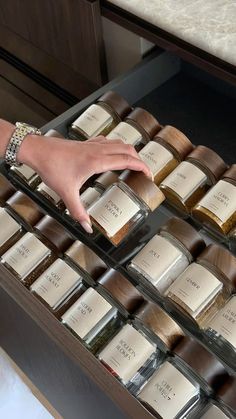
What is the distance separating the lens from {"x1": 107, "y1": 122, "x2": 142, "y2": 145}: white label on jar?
101cm

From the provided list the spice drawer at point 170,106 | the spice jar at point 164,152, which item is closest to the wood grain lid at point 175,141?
the spice jar at point 164,152

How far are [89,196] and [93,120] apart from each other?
0.18m

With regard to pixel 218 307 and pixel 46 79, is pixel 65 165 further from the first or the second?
pixel 46 79

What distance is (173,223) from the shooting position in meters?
0.87

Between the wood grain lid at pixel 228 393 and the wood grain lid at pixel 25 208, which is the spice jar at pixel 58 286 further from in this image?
the wood grain lid at pixel 228 393

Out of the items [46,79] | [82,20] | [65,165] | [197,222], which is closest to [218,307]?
[197,222]

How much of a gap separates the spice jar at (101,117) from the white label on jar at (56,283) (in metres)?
0.29

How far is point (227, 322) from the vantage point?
2.55ft

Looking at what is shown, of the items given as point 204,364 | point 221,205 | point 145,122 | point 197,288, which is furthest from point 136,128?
point 204,364

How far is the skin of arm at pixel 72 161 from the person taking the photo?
2.76ft

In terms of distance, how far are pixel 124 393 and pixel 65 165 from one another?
344 millimetres

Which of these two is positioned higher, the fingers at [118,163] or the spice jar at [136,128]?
the spice jar at [136,128]

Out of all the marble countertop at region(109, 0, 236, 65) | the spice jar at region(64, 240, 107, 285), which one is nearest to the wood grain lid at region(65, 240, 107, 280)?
the spice jar at region(64, 240, 107, 285)

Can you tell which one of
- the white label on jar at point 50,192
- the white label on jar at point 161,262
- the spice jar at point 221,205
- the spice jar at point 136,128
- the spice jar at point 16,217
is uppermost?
the spice jar at point 136,128
